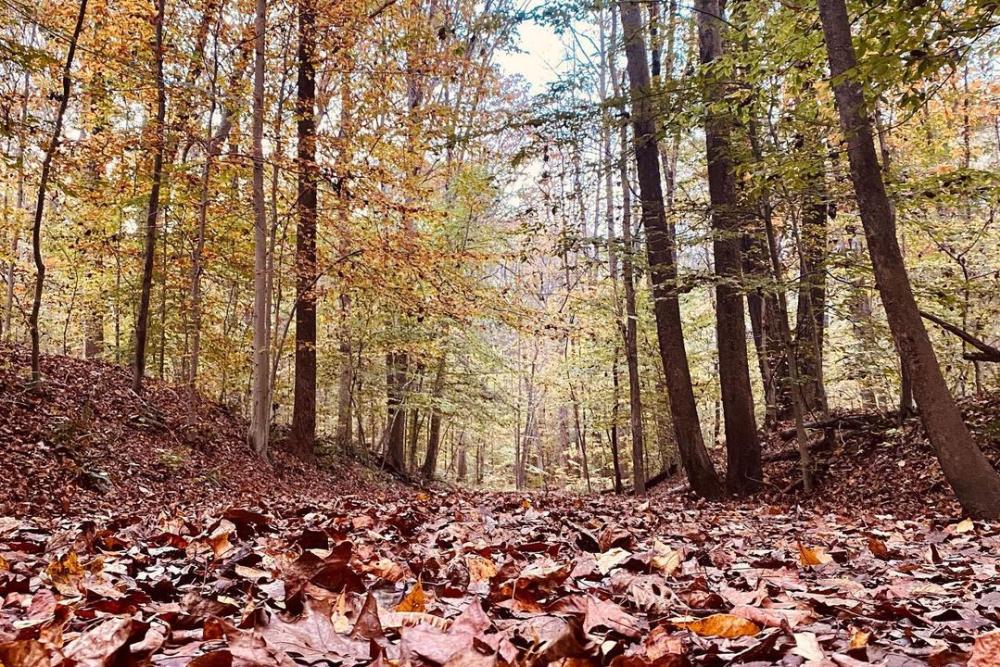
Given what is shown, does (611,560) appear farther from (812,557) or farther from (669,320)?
(669,320)

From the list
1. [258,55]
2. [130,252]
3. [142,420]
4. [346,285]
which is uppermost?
[258,55]

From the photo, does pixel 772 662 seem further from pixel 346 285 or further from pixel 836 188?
pixel 346 285

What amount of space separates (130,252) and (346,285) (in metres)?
4.04

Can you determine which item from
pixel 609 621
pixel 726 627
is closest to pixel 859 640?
pixel 726 627

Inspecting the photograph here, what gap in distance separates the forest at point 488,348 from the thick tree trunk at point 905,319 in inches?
1.1

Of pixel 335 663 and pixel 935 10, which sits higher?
pixel 935 10

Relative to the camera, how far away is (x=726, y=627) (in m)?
1.75

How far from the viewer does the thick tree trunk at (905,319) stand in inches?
225

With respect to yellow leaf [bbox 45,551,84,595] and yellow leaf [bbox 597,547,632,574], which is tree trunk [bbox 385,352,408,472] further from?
yellow leaf [bbox 45,551,84,595]

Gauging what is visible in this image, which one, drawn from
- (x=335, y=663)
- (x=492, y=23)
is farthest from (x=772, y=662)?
(x=492, y=23)

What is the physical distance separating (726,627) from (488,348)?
1581 cm

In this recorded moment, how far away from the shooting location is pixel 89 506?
6.53m

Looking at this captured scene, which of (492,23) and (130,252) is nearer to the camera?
(492,23)

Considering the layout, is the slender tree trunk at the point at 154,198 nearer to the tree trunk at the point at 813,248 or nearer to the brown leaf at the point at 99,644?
the tree trunk at the point at 813,248
